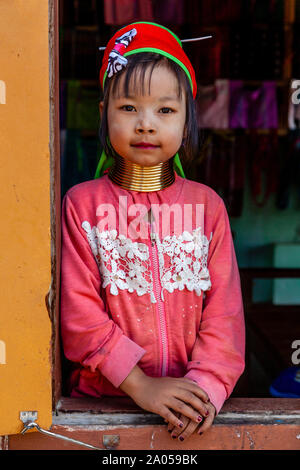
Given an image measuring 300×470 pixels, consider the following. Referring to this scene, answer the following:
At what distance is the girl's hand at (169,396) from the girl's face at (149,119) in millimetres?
649

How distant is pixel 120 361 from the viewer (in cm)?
137

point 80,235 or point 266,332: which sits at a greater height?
point 80,235

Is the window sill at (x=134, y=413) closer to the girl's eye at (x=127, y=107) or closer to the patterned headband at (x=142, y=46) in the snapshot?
the girl's eye at (x=127, y=107)

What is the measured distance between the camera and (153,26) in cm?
152

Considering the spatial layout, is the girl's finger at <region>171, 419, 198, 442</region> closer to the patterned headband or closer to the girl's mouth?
the girl's mouth

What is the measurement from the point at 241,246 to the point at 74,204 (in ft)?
15.3

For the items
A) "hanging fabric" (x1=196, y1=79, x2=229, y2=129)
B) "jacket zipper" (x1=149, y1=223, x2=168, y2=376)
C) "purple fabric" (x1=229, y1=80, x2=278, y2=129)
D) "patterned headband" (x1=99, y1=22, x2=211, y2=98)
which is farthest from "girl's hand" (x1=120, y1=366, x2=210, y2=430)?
"purple fabric" (x1=229, y1=80, x2=278, y2=129)

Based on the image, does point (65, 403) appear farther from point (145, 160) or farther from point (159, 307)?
point (145, 160)

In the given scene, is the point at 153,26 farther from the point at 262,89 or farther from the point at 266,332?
the point at 262,89

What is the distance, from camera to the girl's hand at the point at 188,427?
131 centimetres

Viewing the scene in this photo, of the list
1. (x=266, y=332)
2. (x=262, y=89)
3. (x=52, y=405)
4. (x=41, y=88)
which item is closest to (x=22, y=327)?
(x=52, y=405)

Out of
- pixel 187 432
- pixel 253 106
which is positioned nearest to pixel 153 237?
pixel 187 432

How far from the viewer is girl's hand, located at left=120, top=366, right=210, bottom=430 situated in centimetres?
131

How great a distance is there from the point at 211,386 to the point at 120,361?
0.27 metres
